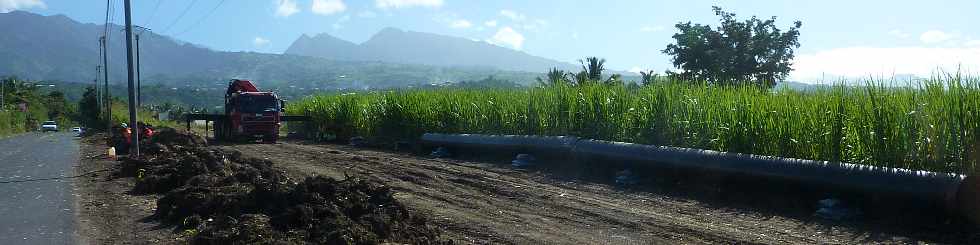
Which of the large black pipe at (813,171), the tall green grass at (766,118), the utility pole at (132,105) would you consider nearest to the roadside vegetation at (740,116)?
the tall green grass at (766,118)

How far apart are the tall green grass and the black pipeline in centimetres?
68

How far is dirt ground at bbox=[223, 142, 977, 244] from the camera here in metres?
8.77

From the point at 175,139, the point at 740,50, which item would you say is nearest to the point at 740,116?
the point at 175,139

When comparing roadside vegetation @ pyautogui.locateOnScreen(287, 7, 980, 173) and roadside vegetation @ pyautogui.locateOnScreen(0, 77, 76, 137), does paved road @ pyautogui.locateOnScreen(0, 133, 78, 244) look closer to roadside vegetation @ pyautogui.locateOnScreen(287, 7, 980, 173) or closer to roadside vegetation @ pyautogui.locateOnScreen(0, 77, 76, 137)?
roadside vegetation @ pyautogui.locateOnScreen(287, 7, 980, 173)

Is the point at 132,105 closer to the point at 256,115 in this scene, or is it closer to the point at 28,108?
the point at 256,115

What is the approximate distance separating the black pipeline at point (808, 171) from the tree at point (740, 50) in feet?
95.4

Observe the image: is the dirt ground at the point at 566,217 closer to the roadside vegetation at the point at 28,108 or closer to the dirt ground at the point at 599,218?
the dirt ground at the point at 599,218

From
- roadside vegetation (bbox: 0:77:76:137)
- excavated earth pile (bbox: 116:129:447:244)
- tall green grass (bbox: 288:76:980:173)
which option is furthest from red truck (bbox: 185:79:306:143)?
roadside vegetation (bbox: 0:77:76:137)

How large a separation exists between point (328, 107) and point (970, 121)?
96.8ft

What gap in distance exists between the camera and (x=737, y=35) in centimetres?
4447

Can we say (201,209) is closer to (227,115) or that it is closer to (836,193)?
(836,193)

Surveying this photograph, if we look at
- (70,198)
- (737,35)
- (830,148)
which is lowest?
(70,198)

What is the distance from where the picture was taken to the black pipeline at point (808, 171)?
8.95m

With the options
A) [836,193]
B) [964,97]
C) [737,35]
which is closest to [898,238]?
[836,193]
